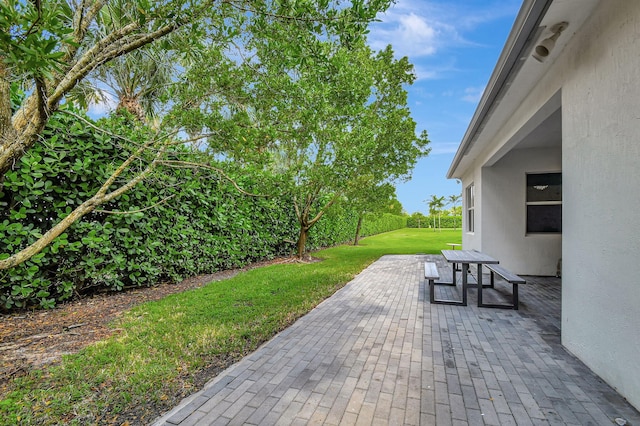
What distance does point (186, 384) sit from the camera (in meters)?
2.68

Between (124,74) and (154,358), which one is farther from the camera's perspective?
(124,74)

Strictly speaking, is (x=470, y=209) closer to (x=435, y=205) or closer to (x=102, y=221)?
(x=102, y=221)

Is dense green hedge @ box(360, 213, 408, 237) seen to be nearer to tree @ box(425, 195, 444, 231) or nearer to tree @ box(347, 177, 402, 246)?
tree @ box(347, 177, 402, 246)

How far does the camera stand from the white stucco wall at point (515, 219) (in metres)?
7.30

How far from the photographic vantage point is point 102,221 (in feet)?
17.1

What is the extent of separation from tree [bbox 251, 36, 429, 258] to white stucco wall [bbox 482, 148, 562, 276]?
370cm

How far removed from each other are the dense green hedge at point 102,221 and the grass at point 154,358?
1126mm

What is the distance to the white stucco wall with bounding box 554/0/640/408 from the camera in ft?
7.72

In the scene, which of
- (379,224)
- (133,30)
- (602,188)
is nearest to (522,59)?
(602,188)

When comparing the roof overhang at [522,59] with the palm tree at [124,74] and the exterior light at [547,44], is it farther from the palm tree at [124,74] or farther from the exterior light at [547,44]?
the palm tree at [124,74]

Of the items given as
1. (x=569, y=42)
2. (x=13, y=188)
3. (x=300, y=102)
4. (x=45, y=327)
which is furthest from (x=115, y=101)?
(x=569, y=42)

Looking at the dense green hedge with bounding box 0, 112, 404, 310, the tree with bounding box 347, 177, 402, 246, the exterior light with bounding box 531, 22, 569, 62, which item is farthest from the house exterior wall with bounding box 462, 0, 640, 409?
the tree with bounding box 347, 177, 402, 246

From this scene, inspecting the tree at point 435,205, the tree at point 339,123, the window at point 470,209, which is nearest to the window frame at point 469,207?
the window at point 470,209

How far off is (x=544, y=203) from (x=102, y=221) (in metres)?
9.64
